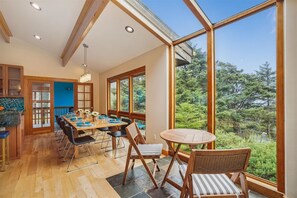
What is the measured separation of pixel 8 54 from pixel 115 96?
11.7 feet

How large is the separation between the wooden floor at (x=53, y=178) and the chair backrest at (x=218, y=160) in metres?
1.29

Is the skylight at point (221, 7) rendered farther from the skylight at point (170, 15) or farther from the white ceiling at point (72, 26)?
the white ceiling at point (72, 26)

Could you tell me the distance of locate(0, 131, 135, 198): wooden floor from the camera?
1.86m

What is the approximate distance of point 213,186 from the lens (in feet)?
4.07

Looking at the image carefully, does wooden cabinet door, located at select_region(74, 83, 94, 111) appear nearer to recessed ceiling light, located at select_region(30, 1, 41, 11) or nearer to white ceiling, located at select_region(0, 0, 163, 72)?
white ceiling, located at select_region(0, 0, 163, 72)

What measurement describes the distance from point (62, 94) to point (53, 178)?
6613 mm

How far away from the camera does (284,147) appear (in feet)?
5.24

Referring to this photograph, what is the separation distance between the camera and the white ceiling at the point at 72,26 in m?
2.81

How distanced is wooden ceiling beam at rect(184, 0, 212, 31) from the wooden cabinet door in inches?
204

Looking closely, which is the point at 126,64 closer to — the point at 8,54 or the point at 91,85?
the point at 91,85

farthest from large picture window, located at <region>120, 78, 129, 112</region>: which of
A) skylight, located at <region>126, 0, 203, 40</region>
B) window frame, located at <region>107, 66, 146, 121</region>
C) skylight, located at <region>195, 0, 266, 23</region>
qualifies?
skylight, located at <region>195, 0, 266, 23</region>

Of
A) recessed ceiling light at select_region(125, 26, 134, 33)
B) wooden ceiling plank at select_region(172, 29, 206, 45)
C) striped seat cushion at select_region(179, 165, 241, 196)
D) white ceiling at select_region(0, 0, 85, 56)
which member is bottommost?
striped seat cushion at select_region(179, 165, 241, 196)

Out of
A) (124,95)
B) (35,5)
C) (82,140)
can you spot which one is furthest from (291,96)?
(35,5)

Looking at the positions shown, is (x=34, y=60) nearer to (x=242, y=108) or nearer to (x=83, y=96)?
(x=83, y=96)
